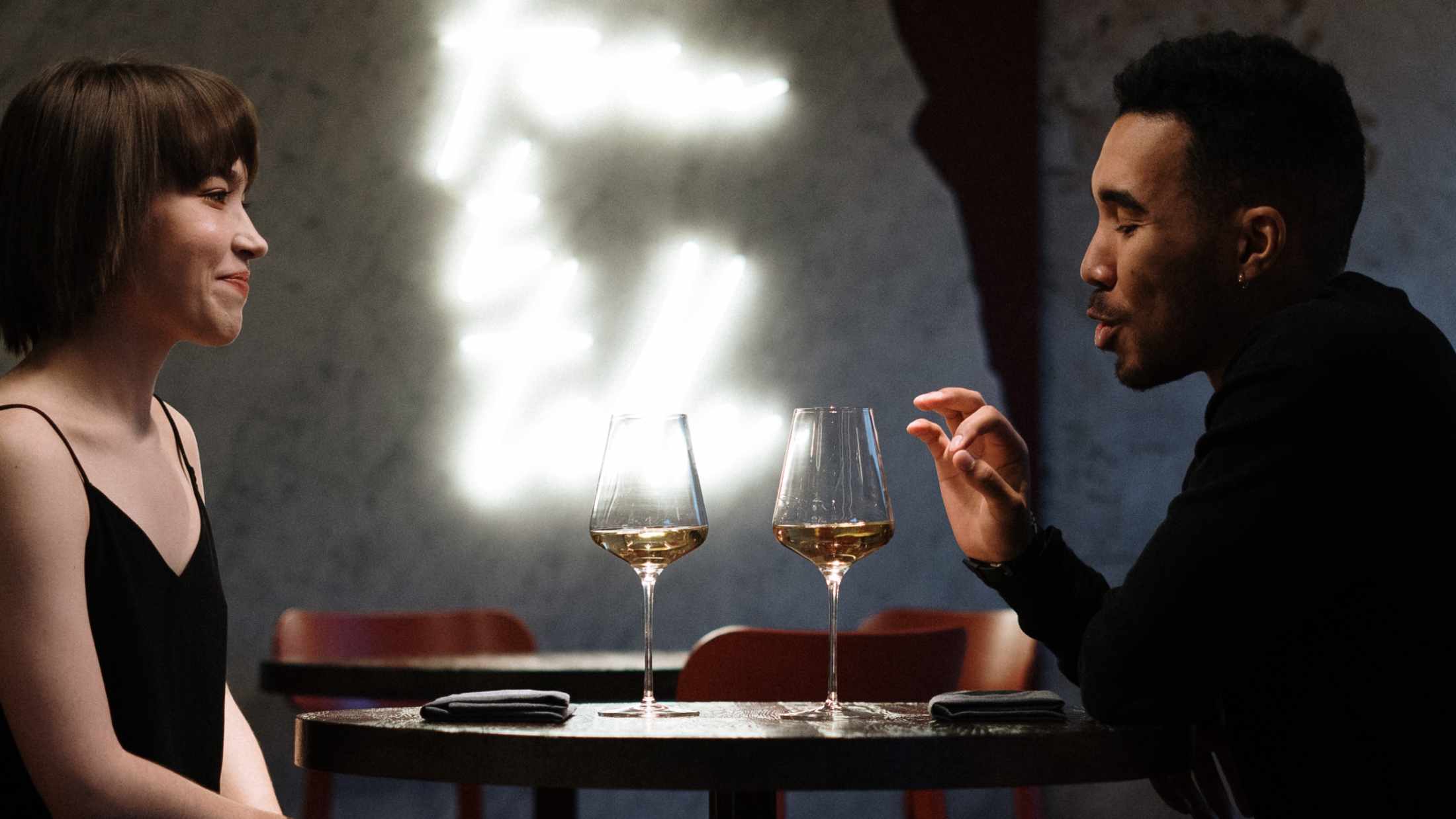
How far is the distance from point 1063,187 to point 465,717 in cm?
360

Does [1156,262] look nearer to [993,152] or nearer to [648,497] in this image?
[648,497]

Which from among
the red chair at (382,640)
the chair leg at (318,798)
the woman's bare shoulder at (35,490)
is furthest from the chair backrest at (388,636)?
the woman's bare shoulder at (35,490)

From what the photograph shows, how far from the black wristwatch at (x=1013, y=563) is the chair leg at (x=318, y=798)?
2.19m

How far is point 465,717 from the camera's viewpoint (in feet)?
4.41

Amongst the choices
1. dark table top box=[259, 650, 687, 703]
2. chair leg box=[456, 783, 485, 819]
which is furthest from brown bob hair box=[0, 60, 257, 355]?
chair leg box=[456, 783, 485, 819]

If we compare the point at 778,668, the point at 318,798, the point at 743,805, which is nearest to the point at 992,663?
the point at 778,668

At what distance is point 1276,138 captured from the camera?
1440mm

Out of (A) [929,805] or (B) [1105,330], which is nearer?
(B) [1105,330]

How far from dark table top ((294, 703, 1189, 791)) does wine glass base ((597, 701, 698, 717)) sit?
15 cm

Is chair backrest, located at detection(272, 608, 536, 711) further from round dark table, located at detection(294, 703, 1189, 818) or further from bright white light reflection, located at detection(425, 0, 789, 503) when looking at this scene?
round dark table, located at detection(294, 703, 1189, 818)

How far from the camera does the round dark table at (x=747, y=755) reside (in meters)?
1.12

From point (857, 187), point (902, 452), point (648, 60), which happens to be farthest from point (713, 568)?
point (648, 60)

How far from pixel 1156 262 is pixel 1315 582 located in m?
0.40

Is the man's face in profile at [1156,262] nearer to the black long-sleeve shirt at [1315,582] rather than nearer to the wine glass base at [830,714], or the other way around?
the black long-sleeve shirt at [1315,582]
